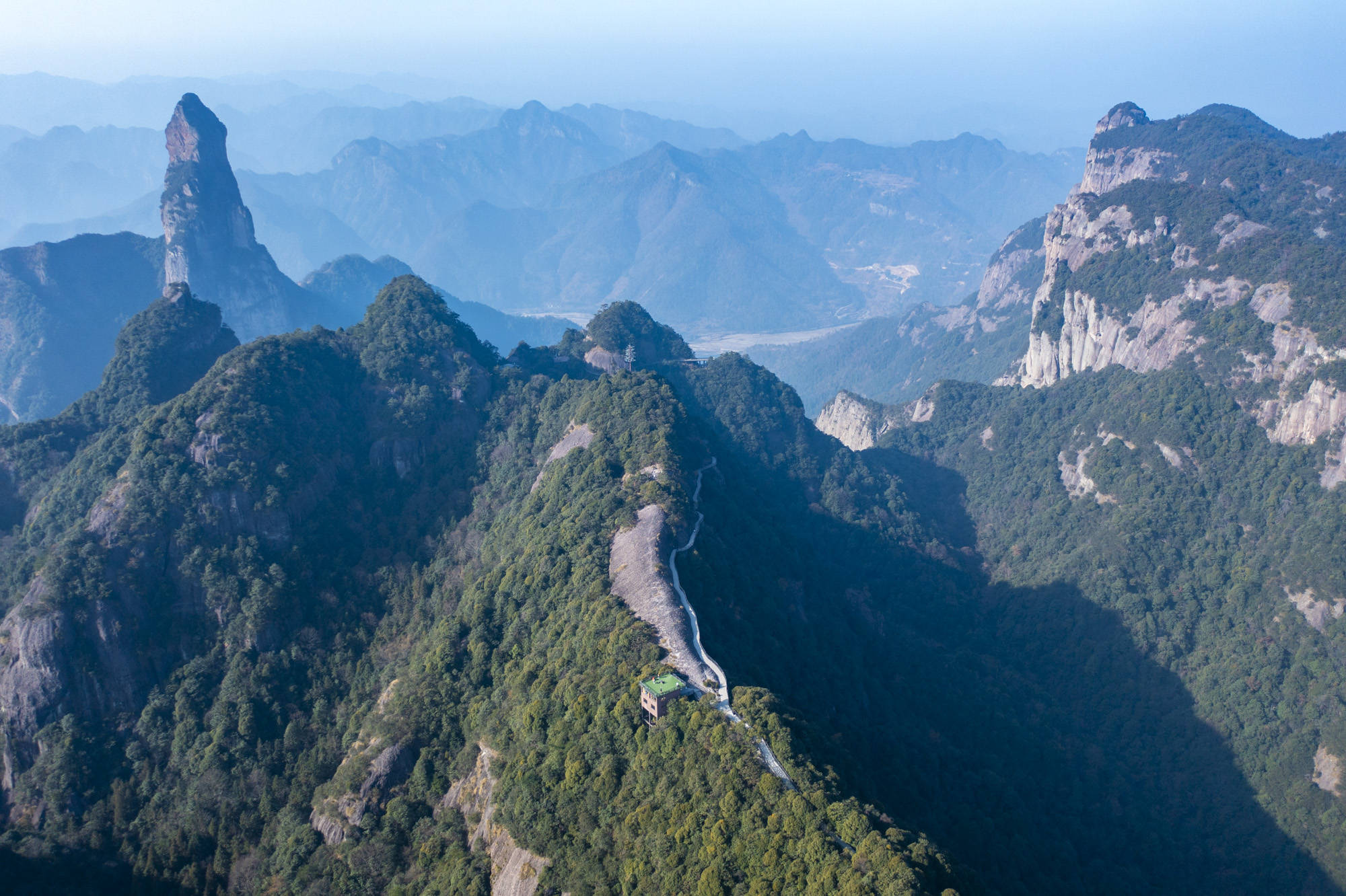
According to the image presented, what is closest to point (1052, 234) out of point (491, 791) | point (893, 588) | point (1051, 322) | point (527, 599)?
point (1051, 322)

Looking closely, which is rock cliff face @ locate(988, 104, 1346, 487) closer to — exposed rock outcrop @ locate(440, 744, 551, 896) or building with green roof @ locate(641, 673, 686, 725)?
building with green roof @ locate(641, 673, 686, 725)

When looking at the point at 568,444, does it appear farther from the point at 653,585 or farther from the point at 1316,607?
the point at 1316,607

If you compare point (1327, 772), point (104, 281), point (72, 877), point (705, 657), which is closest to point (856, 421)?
point (1327, 772)

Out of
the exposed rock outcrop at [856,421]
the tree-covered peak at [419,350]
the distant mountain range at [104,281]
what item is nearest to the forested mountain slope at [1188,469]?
the exposed rock outcrop at [856,421]

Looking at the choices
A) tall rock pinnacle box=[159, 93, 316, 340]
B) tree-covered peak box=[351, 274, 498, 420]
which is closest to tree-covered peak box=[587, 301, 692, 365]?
tree-covered peak box=[351, 274, 498, 420]

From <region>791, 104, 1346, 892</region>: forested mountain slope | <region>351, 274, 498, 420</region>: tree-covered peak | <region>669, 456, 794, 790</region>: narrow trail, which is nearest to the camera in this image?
<region>669, 456, 794, 790</region>: narrow trail

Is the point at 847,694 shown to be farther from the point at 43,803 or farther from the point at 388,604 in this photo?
the point at 43,803
